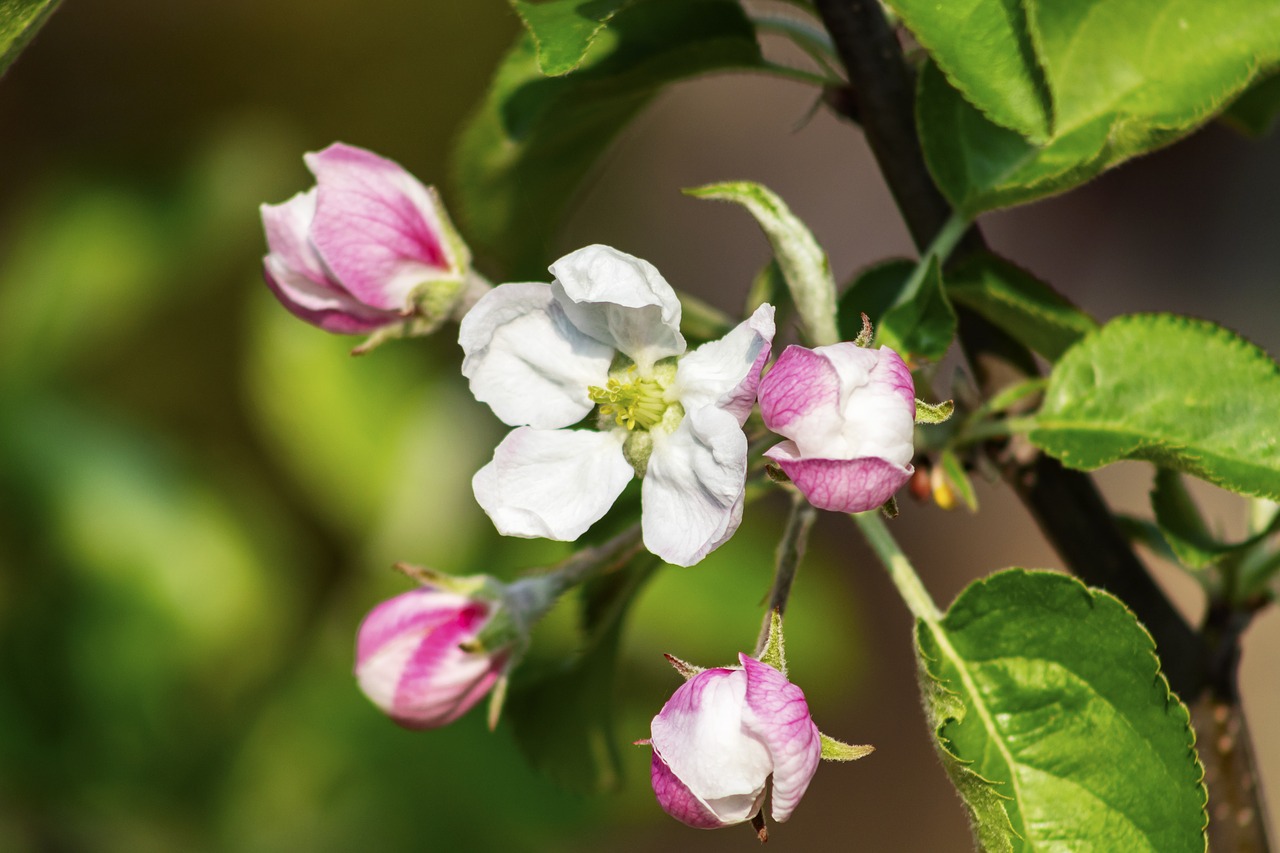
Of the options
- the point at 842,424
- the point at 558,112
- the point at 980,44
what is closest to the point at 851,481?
the point at 842,424

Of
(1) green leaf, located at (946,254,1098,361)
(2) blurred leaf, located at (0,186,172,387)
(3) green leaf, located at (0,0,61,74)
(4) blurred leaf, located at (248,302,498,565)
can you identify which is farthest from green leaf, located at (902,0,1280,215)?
(2) blurred leaf, located at (0,186,172,387)

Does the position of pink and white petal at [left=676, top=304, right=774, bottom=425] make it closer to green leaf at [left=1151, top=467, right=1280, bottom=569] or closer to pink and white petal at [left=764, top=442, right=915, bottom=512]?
pink and white petal at [left=764, top=442, right=915, bottom=512]

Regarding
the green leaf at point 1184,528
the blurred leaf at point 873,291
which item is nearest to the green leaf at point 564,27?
the blurred leaf at point 873,291

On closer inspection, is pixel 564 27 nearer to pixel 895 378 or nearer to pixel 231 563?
pixel 895 378

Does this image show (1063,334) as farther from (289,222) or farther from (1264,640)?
(1264,640)

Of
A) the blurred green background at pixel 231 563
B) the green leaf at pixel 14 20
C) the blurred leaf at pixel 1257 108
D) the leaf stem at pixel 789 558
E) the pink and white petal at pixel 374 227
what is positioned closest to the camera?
the green leaf at pixel 14 20

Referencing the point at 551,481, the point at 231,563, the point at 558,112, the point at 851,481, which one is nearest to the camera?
the point at 851,481

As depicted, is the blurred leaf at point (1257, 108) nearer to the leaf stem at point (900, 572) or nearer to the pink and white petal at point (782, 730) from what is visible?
the leaf stem at point (900, 572)
